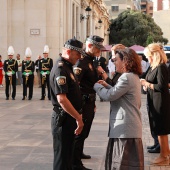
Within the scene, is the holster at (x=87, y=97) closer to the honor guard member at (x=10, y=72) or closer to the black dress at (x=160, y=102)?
the black dress at (x=160, y=102)

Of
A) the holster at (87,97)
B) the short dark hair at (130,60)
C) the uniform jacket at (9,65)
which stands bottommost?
the holster at (87,97)

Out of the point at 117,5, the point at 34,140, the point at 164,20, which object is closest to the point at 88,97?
the point at 34,140

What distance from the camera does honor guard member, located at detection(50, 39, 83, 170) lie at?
18.1 feet

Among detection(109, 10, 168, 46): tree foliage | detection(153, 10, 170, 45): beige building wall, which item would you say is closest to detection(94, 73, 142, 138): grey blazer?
detection(109, 10, 168, 46): tree foliage

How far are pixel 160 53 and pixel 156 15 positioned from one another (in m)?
98.5

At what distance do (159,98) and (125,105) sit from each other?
7.24 feet

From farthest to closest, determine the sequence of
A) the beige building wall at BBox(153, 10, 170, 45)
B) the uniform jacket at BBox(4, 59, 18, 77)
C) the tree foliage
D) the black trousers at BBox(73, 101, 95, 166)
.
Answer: the beige building wall at BBox(153, 10, 170, 45) → the tree foliage → the uniform jacket at BBox(4, 59, 18, 77) → the black trousers at BBox(73, 101, 95, 166)

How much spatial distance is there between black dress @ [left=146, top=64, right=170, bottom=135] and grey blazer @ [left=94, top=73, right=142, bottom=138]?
6.64 feet

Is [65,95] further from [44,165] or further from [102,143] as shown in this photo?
[102,143]

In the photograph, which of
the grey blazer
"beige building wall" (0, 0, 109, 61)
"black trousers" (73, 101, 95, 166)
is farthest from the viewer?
"beige building wall" (0, 0, 109, 61)

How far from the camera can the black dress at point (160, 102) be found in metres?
7.36

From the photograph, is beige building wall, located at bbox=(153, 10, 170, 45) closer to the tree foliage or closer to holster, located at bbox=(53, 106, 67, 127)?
the tree foliage

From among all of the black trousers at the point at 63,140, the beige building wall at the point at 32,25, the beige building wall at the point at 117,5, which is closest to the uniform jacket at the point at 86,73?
the black trousers at the point at 63,140

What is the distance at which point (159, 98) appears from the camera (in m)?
7.43
